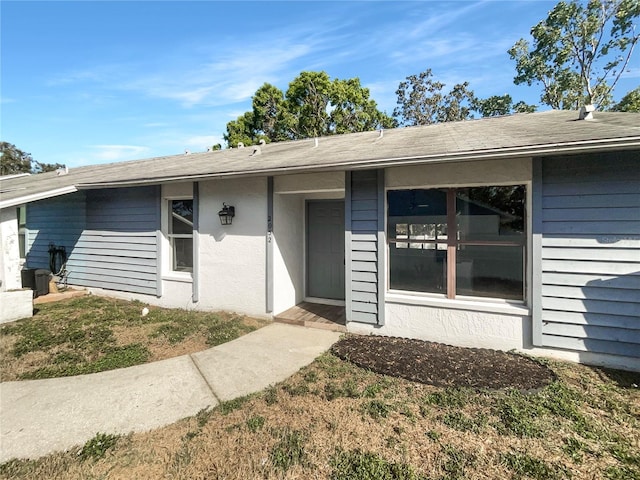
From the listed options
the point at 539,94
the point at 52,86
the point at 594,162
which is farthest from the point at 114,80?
the point at 539,94

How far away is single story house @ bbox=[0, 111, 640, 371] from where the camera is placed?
3719mm

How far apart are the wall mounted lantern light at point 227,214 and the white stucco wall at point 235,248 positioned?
85mm

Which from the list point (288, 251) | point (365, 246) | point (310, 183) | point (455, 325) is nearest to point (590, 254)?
point (455, 325)

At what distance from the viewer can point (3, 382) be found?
359cm

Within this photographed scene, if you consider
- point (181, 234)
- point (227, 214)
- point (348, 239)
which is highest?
point (227, 214)

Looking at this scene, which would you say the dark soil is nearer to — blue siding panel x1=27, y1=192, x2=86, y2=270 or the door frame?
the door frame

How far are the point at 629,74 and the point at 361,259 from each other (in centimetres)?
2092

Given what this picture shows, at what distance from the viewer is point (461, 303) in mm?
4473

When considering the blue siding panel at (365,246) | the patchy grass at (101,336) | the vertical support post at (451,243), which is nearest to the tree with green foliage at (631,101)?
the vertical support post at (451,243)

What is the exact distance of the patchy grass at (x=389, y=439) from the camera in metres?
2.19

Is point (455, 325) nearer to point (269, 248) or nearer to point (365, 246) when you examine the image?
point (365, 246)

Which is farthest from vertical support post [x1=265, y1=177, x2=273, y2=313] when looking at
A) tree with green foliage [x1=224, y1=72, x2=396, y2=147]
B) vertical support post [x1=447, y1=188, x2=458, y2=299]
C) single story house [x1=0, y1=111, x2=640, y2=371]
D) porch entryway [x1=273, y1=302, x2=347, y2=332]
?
tree with green foliage [x1=224, y1=72, x2=396, y2=147]

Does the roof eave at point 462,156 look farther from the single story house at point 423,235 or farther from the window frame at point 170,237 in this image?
the window frame at point 170,237

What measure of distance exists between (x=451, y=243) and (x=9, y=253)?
26.9ft
